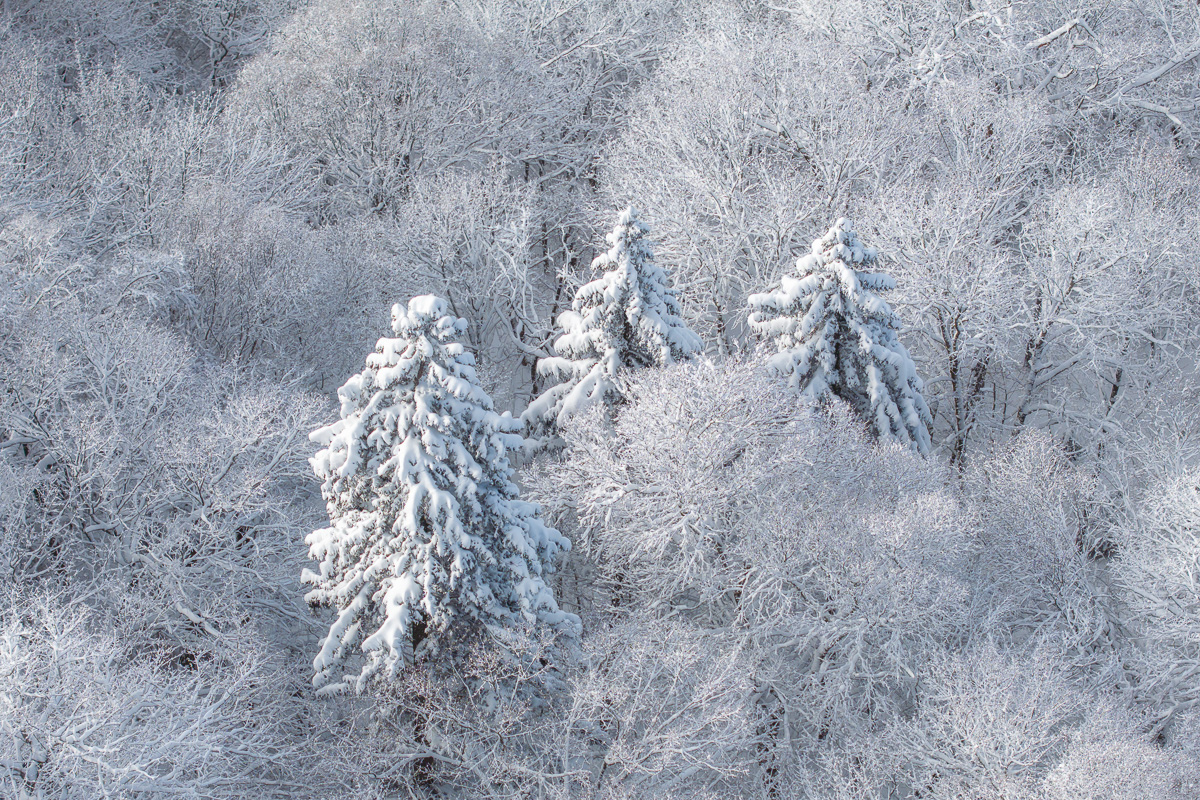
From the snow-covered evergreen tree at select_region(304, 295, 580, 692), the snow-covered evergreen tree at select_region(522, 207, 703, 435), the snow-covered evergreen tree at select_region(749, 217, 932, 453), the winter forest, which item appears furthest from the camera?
the snow-covered evergreen tree at select_region(749, 217, 932, 453)

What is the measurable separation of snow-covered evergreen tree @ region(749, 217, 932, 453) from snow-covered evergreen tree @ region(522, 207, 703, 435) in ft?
7.23

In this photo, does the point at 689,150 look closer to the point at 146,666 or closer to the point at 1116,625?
the point at 1116,625

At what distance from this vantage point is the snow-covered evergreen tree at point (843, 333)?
69.3 feet

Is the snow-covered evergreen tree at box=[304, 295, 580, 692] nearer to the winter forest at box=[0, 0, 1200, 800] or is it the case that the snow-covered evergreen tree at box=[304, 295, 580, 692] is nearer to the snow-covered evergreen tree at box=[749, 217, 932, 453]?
the winter forest at box=[0, 0, 1200, 800]

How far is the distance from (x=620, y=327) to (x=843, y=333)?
16.4 feet

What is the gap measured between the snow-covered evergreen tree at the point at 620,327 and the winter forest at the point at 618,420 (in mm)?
125

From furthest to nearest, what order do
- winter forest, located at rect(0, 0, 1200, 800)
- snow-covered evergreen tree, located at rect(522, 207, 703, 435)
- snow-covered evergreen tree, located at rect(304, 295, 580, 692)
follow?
snow-covered evergreen tree, located at rect(522, 207, 703, 435)
winter forest, located at rect(0, 0, 1200, 800)
snow-covered evergreen tree, located at rect(304, 295, 580, 692)

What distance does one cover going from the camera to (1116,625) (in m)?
23.4

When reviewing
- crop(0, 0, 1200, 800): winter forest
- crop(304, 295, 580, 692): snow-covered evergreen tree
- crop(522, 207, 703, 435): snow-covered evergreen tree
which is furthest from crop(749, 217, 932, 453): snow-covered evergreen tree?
crop(304, 295, 580, 692): snow-covered evergreen tree

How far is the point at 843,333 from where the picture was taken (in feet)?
70.3

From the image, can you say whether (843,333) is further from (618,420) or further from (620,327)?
(618,420)

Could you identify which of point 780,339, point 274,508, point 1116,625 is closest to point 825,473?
point 780,339

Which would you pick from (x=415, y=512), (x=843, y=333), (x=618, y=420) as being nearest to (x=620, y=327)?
(x=618, y=420)

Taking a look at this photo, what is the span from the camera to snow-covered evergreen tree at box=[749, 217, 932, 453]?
21.1m
